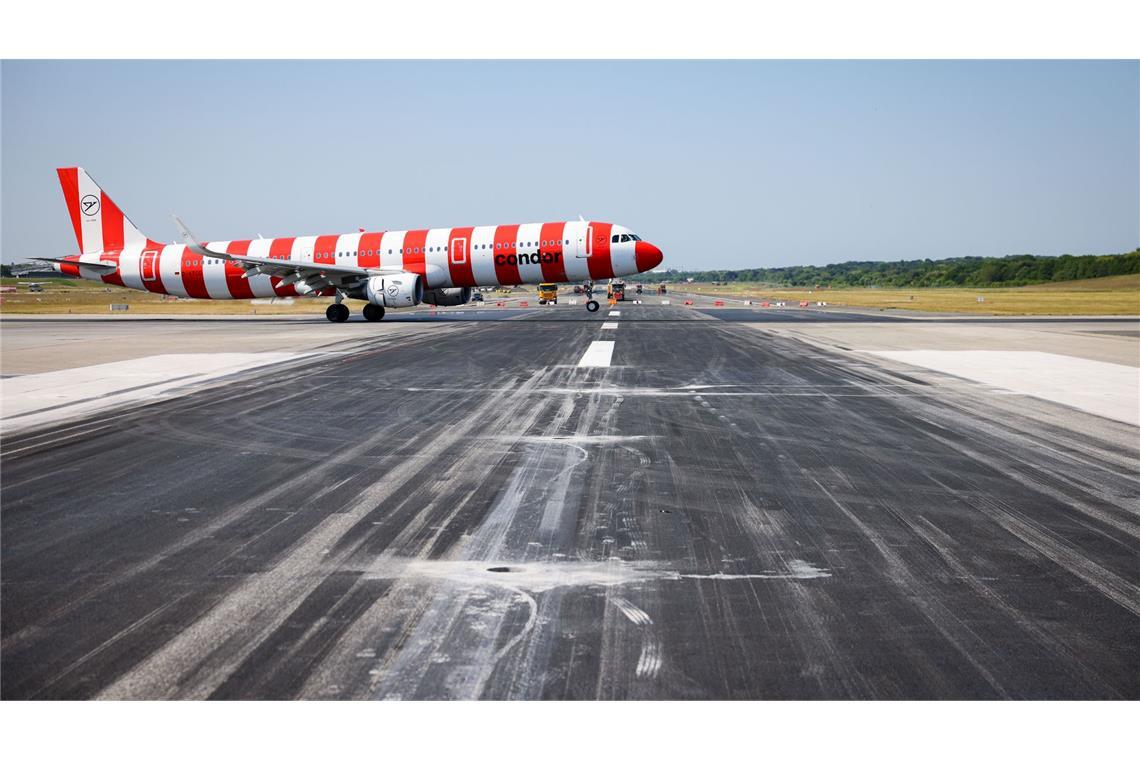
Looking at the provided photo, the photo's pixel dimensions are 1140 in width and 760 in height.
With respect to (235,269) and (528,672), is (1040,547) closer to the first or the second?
(528,672)

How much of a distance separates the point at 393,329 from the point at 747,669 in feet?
106

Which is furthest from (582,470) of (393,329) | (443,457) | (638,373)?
(393,329)

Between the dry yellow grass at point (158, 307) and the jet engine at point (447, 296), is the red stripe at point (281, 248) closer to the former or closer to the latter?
the jet engine at point (447, 296)

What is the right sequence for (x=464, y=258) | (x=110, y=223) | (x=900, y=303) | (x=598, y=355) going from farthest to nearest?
1. (x=900, y=303)
2. (x=110, y=223)
3. (x=464, y=258)
4. (x=598, y=355)

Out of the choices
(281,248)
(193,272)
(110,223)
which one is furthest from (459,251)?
(110,223)

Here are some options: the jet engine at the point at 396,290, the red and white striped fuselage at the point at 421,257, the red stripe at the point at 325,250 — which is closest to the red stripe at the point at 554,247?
the red and white striped fuselage at the point at 421,257

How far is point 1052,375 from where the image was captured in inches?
685

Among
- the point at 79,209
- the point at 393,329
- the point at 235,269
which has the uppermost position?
the point at 79,209

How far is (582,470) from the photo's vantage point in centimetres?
876

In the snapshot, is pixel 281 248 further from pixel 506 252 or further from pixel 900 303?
pixel 900 303

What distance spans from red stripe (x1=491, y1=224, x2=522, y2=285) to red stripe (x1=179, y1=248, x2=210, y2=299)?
51.3 ft

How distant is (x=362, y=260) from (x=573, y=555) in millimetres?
36559

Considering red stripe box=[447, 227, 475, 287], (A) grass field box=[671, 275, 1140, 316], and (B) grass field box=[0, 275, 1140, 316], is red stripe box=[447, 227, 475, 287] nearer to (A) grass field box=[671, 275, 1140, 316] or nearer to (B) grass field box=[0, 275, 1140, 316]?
(B) grass field box=[0, 275, 1140, 316]

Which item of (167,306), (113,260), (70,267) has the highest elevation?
(113,260)
